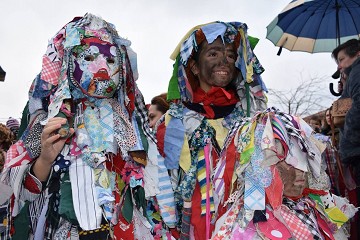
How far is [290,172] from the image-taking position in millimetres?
2143

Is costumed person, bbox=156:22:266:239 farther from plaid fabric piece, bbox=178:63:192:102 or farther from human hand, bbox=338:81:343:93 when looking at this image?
human hand, bbox=338:81:343:93

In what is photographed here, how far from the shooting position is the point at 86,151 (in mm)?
2324

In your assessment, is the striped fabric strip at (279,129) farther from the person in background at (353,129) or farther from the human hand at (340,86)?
the human hand at (340,86)

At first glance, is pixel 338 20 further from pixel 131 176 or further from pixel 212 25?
pixel 131 176

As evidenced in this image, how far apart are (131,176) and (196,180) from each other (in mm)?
451

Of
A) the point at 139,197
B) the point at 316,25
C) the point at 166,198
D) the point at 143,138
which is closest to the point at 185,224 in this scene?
the point at 166,198

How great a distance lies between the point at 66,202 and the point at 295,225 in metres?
1.05

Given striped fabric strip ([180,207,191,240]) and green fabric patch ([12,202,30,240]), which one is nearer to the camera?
green fabric patch ([12,202,30,240])

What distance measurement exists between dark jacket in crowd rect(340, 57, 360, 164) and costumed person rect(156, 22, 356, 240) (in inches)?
15.2

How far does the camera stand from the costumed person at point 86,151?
7.30 feet

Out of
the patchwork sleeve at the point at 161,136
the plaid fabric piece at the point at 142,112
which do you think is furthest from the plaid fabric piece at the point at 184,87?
the plaid fabric piece at the point at 142,112

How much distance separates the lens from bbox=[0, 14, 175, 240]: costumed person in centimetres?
223

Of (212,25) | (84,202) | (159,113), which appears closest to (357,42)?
(212,25)

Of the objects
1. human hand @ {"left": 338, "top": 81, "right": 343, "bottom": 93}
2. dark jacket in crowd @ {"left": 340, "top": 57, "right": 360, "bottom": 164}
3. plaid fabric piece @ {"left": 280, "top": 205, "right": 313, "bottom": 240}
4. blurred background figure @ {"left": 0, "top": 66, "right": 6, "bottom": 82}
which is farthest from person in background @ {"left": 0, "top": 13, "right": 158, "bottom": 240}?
blurred background figure @ {"left": 0, "top": 66, "right": 6, "bottom": 82}
